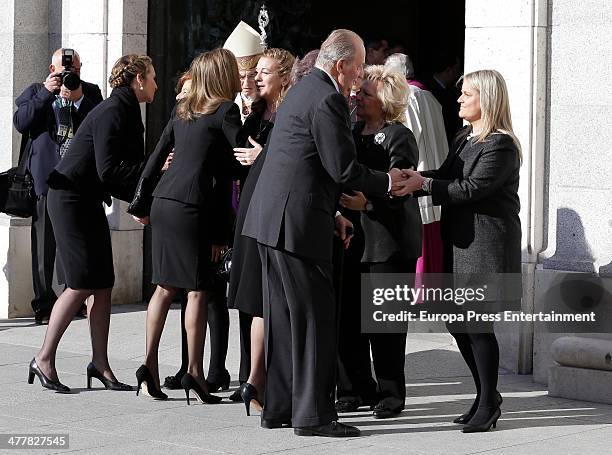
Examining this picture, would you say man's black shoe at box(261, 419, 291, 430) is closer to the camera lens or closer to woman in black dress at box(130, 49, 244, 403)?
woman in black dress at box(130, 49, 244, 403)

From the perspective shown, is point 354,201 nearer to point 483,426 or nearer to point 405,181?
point 405,181

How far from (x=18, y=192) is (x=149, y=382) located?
3.15 metres

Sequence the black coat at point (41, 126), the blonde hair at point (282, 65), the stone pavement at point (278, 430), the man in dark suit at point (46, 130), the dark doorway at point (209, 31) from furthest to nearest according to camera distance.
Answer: the dark doorway at point (209, 31) → the black coat at point (41, 126) → the man in dark suit at point (46, 130) → the blonde hair at point (282, 65) → the stone pavement at point (278, 430)

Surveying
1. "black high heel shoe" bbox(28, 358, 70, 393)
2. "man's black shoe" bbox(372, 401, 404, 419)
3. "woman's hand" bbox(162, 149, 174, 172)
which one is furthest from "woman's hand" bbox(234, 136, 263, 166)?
"black high heel shoe" bbox(28, 358, 70, 393)

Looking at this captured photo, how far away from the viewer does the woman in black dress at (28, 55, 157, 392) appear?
8.10 metres

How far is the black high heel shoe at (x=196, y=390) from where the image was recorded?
7.71m

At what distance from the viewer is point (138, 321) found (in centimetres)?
1073

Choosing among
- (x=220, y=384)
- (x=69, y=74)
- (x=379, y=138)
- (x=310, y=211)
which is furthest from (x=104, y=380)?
(x=69, y=74)

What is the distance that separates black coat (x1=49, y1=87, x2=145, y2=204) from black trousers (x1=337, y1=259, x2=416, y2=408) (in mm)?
1381

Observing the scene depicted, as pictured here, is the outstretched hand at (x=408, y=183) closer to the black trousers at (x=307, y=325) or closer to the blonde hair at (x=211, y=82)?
the black trousers at (x=307, y=325)

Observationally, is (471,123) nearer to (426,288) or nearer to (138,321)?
(426,288)

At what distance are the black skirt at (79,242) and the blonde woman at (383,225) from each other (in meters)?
1.44

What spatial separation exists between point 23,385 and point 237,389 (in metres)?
1.26

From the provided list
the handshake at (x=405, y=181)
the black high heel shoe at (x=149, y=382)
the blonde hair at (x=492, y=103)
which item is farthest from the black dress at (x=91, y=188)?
the blonde hair at (x=492, y=103)
